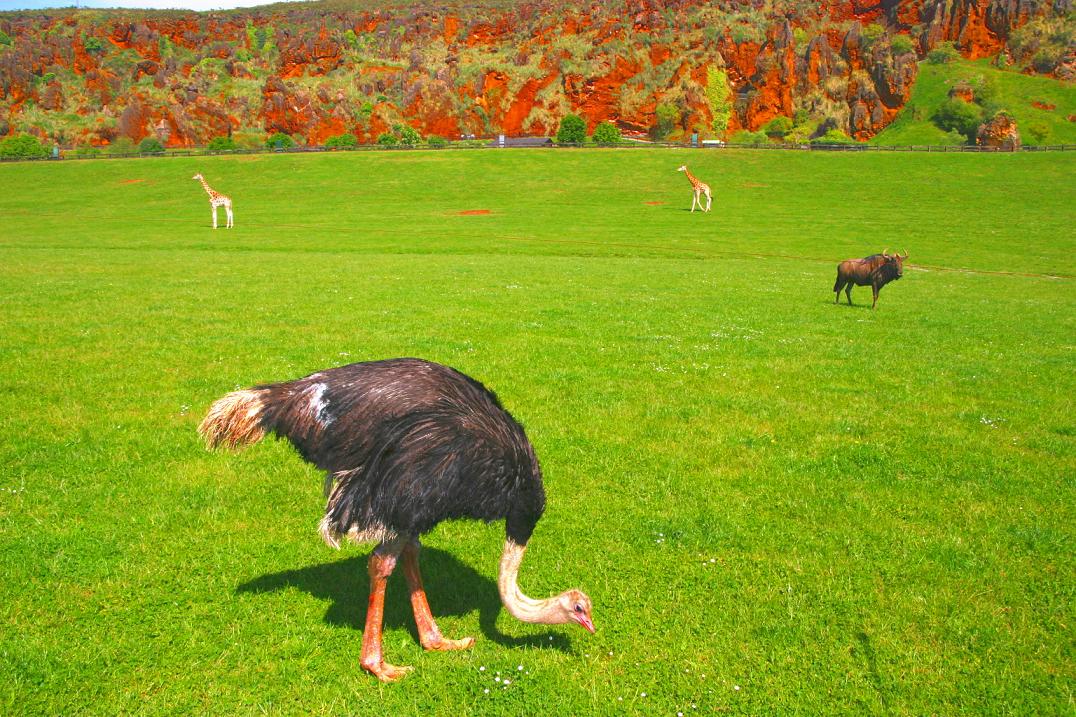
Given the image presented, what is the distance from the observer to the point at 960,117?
12850 centimetres

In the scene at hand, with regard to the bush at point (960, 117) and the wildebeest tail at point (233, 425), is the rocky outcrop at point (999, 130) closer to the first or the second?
the bush at point (960, 117)

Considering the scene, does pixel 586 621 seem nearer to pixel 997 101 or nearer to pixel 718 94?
pixel 997 101

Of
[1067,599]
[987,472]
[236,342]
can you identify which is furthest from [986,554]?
[236,342]

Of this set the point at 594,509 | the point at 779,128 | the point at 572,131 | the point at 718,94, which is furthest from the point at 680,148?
the point at 594,509

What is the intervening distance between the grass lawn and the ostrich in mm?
139333

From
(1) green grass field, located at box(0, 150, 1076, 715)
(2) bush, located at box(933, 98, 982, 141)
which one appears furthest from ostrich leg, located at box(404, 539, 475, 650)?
(2) bush, located at box(933, 98, 982, 141)

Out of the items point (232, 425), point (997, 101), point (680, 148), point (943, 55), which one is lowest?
point (232, 425)

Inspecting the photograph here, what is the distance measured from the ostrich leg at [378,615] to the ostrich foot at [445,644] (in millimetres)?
337

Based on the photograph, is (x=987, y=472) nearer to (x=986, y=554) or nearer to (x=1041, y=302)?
(x=986, y=554)

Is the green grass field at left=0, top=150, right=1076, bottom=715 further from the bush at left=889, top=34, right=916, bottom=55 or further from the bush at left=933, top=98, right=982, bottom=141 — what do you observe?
the bush at left=889, top=34, right=916, bottom=55

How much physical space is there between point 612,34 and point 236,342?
618 feet

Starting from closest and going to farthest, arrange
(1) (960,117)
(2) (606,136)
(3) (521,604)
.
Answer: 1. (3) (521,604)
2. (2) (606,136)
3. (1) (960,117)

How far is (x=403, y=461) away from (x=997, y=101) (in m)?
159

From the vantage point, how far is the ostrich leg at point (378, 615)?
5539 mm
